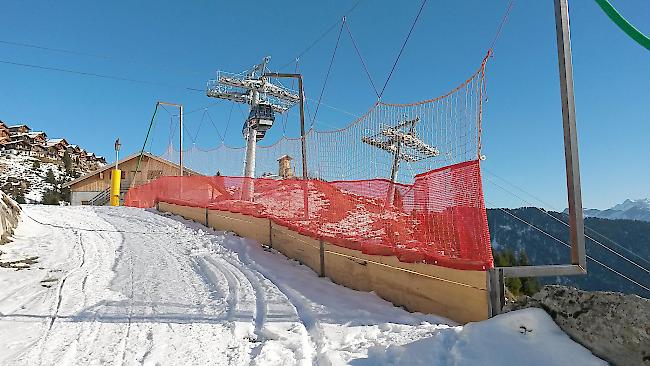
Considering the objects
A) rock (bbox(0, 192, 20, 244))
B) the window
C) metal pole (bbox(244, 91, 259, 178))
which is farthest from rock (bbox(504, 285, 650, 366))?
the window

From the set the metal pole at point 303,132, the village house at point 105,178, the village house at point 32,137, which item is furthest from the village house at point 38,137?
the metal pole at point 303,132

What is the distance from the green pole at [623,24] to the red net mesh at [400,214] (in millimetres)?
1546

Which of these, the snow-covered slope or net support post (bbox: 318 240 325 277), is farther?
the snow-covered slope

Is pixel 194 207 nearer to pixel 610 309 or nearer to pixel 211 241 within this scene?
pixel 211 241

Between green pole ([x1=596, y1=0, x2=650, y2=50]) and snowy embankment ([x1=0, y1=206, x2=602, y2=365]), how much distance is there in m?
2.01

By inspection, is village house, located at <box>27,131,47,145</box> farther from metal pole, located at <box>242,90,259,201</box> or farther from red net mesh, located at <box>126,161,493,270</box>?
red net mesh, located at <box>126,161,493,270</box>

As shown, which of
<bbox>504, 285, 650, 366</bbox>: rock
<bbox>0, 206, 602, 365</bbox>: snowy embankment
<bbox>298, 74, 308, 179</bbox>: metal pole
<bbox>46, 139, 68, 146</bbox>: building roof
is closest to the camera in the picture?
<bbox>504, 285, 650, 366</bbox>: rock

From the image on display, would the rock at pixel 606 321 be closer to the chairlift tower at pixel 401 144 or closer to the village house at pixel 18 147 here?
the chairlift tower at pixel 401 144

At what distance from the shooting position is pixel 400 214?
5.11 metres

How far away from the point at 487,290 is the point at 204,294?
3.80m

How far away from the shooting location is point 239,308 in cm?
503

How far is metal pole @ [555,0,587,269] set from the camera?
360cm

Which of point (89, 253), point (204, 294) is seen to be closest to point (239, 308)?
point (204, 294)

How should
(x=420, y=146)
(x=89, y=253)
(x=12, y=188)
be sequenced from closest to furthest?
(x=420, y=146) < (x=89, y=253) < (x=12, y=188)
